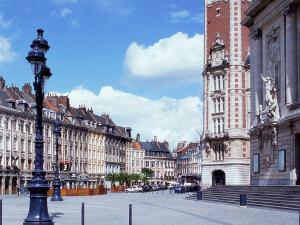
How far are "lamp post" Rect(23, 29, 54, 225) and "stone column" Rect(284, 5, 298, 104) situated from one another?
1016 inches

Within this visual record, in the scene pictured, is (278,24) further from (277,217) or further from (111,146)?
(111,146)

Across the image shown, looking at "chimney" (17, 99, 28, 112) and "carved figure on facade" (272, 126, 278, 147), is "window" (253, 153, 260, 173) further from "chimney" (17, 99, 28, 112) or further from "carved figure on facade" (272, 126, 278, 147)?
"chimney" (17, 99, 28, 112)

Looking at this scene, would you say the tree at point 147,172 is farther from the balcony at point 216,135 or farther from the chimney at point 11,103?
the balcony at point 216,135

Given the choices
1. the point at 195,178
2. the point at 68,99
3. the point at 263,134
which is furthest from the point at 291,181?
the point at 195,178

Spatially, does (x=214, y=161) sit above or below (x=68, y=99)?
below

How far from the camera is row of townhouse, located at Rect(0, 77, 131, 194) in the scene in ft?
290

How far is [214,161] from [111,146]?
52.8 meters

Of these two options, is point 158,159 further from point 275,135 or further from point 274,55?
point 275,135

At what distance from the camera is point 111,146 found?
13112 centimetres

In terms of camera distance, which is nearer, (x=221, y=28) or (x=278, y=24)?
(x=278, y=24)

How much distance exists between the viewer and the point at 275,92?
47.2 m

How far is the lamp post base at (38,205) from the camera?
19.9 m

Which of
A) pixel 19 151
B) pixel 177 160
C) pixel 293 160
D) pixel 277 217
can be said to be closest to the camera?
pixel 277 217

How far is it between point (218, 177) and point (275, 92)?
3616 cm
